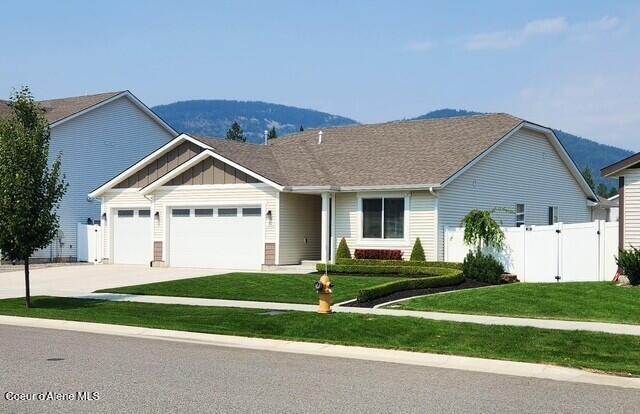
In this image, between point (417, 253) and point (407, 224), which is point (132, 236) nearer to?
point (407, 224)

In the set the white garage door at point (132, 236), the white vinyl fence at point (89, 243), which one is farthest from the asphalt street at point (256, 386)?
the white vinyl fence at point (89, 243)

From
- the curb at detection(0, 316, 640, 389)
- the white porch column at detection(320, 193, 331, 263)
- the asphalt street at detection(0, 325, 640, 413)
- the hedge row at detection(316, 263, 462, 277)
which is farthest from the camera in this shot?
the white porch column at detection(320, 193, 331, 263)

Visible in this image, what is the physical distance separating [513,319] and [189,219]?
59.1 ft

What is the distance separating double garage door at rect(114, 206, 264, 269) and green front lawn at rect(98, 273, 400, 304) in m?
3.58

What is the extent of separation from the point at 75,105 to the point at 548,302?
30.1 m

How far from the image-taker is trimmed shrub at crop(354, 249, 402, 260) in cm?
2777

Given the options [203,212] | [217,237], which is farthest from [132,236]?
[217,237]

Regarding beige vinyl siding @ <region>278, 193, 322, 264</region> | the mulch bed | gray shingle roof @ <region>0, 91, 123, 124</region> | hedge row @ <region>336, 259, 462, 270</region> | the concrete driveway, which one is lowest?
the concrete driveway

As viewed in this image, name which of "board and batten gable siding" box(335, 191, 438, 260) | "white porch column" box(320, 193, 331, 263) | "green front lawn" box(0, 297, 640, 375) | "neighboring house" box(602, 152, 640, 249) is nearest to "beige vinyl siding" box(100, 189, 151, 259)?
"white porch column" box(320, 193, 331, 263)

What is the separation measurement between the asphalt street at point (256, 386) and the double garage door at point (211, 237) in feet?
54.6

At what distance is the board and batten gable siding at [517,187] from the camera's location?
28688mm

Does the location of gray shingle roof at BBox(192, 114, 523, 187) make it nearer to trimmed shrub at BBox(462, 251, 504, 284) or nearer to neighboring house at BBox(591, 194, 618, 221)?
trimmed shrub at BBox(462, 251, 504, 284)

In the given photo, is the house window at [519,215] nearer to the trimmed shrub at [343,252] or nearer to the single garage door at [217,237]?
the trimmed shrub at [343,252]

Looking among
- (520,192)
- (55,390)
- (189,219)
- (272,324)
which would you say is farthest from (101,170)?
(55,390)
